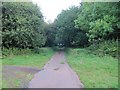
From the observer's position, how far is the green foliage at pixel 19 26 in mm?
27578

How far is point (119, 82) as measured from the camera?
11227 millimetres

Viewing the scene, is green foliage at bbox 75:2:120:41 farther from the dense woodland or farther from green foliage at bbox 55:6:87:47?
green foliage at bbox 55:6:87:47

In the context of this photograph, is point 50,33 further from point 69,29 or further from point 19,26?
point 19,26

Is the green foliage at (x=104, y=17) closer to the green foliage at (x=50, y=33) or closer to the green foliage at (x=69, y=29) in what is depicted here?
the green foliage at (x=69, y=29)

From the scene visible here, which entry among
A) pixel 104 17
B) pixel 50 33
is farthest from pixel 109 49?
pixel 50 33

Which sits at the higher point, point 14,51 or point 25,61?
point 14,51

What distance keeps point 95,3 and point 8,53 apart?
10.9 m

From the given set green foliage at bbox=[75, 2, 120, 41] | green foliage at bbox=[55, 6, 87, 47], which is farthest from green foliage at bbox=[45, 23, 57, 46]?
green foliage at bbox=[75, 2, 120, 41]

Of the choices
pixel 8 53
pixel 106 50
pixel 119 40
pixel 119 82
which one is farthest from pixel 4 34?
pixel 119 82

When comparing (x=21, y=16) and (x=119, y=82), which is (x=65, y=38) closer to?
(x=21, y=16)

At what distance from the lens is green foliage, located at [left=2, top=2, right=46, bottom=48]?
27.6 meters

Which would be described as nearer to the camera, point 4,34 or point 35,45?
point 4,34

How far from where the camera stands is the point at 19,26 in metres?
28.0

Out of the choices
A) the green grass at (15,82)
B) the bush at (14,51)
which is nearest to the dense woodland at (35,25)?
the bush at (14,51)
